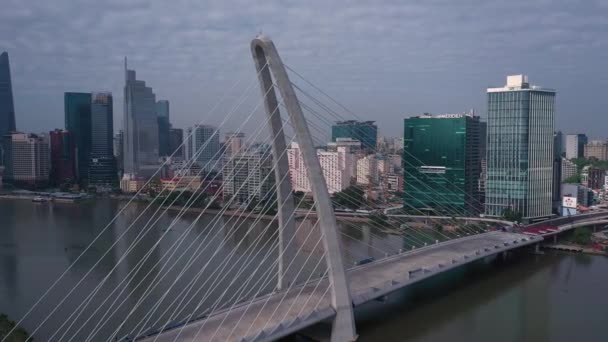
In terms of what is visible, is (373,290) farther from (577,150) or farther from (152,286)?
(577,150)

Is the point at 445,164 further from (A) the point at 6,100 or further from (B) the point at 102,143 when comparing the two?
(A) the point at 6,100

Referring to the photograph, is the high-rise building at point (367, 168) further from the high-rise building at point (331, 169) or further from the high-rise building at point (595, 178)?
the high-rise building at point (595, 178)

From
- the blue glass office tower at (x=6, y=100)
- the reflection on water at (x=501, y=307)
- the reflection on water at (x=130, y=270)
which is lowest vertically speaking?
the reflection on water at (x=501, y=307)

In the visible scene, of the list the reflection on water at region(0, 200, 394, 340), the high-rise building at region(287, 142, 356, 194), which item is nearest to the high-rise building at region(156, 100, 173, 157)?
the high-rise building at region(287, 142, 356, 194)

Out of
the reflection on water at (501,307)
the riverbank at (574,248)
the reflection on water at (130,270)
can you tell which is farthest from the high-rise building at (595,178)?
the reflection on water at (501,307)

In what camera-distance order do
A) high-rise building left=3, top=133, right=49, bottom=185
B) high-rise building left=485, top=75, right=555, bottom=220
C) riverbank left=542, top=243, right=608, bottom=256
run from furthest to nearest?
high-rise building left=3, top=133, right=49, bottom=185
high-rise building left=485, top=75, right=555, bottom=220
riverbank left=542, top=243, right=608, bottom=256

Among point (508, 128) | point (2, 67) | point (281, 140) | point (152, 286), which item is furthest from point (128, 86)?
point (281, 140)

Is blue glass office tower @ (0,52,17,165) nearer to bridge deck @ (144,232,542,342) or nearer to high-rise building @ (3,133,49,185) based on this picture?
high-rise building @ (3,133,49,185)
